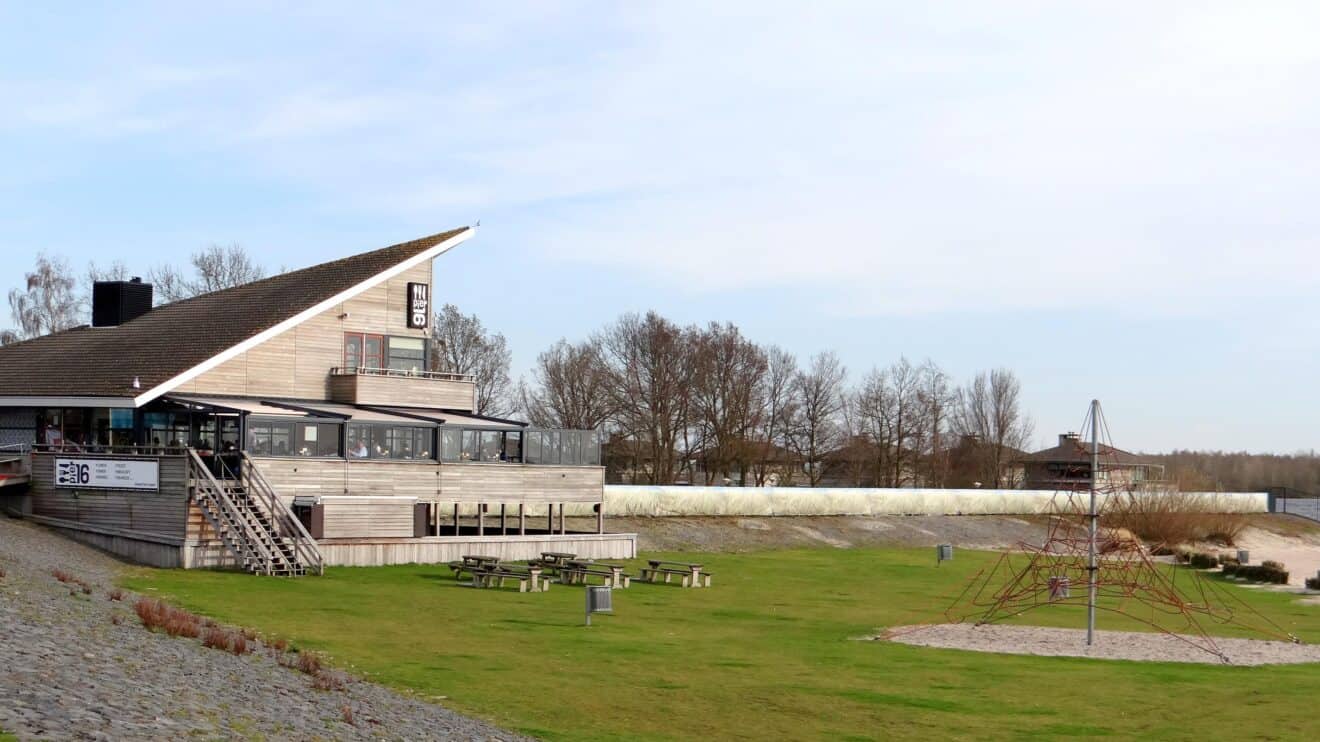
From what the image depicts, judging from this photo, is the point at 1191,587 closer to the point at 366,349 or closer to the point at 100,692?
the point at 366,349

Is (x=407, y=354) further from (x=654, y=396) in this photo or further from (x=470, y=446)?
(x=654, y=396)

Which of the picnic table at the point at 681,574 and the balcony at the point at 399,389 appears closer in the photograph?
the picnic table at the point at 681,574

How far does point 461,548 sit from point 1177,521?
4494 cm

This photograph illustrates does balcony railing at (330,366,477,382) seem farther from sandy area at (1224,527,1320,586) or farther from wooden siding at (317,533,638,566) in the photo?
sandy area at (1224,527,1320,586)

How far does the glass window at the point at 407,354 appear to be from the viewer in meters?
50.2

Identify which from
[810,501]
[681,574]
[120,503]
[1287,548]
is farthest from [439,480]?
[1287,548]

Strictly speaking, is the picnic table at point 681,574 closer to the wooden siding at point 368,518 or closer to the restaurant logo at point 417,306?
the wooden siding at point 368,518

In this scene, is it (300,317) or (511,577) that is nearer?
(511,577)

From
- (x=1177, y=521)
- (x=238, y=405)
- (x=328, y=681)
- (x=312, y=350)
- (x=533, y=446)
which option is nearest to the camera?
(x=328, y=681)

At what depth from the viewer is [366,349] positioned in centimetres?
4966

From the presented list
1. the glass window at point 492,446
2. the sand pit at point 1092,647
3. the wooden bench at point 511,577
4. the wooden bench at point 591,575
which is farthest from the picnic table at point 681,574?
the sand pit at point 1092,647

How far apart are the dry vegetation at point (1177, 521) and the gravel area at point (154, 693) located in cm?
5738

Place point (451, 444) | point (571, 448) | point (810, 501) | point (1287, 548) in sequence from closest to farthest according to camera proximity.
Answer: point (451, 444) → point (571, 448) → point (810, 501) → point (1287, 548)

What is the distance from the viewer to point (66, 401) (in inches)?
1757
